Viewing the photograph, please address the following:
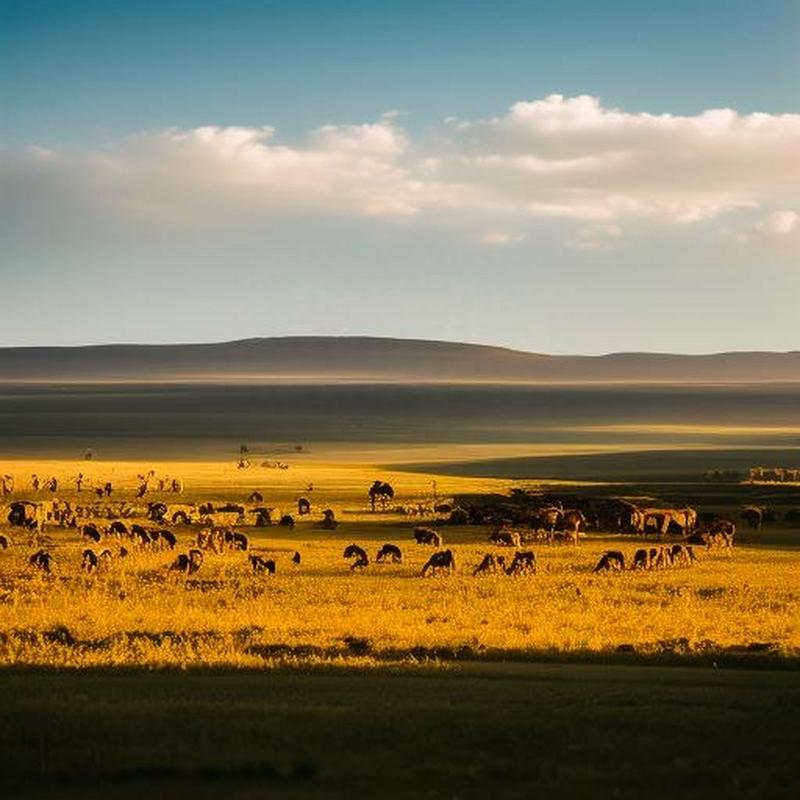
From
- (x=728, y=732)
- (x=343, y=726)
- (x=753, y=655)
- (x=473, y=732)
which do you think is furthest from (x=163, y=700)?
(x=753, y=655)

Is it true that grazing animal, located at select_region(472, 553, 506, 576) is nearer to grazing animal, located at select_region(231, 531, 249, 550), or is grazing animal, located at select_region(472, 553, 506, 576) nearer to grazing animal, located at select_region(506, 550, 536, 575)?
grazing animal, located at select_region(506, 550, 536, 575)

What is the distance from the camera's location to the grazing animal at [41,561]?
35375 millimetres


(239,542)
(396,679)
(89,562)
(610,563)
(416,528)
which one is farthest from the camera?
(416,528)

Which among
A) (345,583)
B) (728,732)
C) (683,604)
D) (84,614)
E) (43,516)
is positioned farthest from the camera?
(43,516)

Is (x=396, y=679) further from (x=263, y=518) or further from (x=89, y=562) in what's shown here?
(x=263, y=518)

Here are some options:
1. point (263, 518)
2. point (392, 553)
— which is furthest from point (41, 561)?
point (263, 518)

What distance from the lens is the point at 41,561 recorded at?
3588cm

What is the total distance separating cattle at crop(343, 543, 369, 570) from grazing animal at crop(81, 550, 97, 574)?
680 cm

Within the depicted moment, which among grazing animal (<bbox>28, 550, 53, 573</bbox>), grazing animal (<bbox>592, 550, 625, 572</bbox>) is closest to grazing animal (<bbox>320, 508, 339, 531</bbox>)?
grazing animal (<bbox>592, 550, 625, 572</bbox>)

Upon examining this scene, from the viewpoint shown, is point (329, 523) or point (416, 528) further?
point (329, 523)

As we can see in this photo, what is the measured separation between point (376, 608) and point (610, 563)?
34.8 feet

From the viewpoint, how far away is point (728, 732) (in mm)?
14891

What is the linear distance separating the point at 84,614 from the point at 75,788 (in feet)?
48.6

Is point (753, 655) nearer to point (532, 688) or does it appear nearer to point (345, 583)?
point (532, 688)
